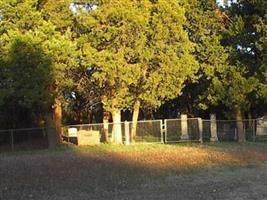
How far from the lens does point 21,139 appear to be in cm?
3934

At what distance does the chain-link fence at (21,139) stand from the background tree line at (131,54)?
62.9 inches

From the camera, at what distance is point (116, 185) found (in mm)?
16344

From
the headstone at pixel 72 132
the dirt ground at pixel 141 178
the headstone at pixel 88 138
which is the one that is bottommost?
the dirt ground at pixel 141 178

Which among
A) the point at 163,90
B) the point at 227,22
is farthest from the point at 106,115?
the point at 227,22

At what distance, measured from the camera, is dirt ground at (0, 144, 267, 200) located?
566 inches

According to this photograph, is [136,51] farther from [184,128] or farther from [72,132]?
[72,132]

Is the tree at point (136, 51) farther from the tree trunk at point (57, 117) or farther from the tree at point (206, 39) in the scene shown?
the tree trunk at point (57, 117)

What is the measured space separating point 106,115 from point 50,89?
7.73 metres

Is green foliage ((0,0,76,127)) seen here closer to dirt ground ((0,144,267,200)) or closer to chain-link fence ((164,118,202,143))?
chain-link fence ((164,118,202,143))

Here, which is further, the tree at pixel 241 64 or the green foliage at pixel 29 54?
the tree at pixel 241 64

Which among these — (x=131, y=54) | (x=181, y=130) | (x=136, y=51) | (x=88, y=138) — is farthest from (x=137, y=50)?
(x=181, y=130)

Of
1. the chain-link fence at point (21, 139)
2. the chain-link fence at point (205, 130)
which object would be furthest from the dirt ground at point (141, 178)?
the chain-link fence at point (205, 130)

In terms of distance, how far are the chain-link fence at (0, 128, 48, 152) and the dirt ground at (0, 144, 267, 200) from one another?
13.4m

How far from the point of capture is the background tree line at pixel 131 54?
33906mm
